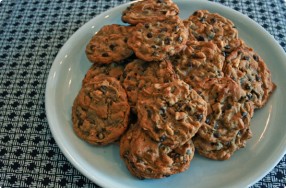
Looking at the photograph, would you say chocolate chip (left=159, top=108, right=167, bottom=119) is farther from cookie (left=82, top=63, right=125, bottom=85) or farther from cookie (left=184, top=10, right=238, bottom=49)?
cookie (left=184, top=10, right=238, bottom=49)

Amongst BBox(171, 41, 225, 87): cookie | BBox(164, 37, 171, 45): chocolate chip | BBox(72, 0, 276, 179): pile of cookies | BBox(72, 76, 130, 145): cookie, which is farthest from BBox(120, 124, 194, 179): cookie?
BBox(164, 37, 171, 45): chocolate chip

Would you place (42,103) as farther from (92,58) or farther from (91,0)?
(91,0)

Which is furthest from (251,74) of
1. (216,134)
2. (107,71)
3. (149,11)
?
(107,71)

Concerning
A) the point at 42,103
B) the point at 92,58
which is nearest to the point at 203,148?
the point at 92,58

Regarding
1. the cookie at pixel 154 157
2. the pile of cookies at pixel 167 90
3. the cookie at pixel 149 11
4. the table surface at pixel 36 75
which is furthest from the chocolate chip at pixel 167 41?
the table surface at pixel 36 75

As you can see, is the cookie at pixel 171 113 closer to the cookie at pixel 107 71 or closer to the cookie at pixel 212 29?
the cookie at pixel 107 71

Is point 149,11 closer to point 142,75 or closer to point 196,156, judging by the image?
point 142,75
